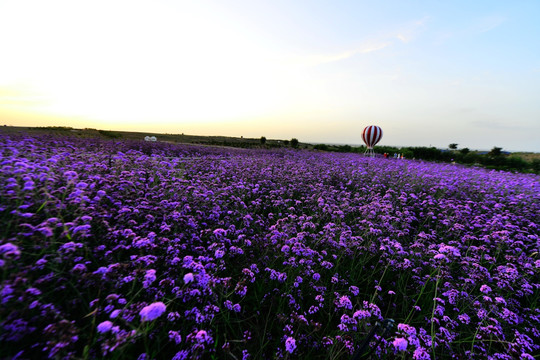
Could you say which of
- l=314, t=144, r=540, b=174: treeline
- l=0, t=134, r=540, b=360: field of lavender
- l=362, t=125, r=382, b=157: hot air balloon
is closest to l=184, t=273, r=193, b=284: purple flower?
l=0, t=134, r=540, b=360: field of lavender

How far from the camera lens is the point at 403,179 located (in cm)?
905

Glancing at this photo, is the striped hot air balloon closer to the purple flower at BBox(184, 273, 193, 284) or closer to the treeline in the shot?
the treeline

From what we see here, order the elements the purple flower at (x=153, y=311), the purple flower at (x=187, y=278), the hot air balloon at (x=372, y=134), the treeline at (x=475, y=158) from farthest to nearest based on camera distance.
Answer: the treeline at (x=475, y=158) < the hot air balloon at (x=372, y=134) < the purple flower at (x=187, y=278) < the purple flower at (x=153, y=311)

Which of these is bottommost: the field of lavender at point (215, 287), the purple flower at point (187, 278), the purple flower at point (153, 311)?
the field of lavender at point (215, 287)

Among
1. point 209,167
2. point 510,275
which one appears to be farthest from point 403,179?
point 209,167

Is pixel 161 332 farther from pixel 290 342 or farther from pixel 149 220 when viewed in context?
pixel 149 220

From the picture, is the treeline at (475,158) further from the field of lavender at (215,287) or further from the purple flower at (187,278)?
the purple flower at (187,278)

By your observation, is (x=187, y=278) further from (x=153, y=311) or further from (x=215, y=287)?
(x=215, y=287)

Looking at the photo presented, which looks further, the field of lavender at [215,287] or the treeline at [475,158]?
the treeline at [475,158]

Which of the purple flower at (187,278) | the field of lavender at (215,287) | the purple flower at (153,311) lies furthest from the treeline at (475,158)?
the purple flower at (153,311)

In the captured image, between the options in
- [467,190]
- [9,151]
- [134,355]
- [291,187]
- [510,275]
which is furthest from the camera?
[467,190]

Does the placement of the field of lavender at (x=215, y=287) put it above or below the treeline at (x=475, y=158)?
below

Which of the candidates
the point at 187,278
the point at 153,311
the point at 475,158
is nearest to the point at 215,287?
the point at 187,278

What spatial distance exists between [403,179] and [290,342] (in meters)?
8.94
